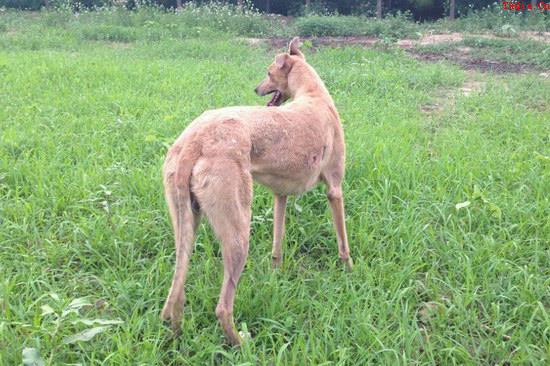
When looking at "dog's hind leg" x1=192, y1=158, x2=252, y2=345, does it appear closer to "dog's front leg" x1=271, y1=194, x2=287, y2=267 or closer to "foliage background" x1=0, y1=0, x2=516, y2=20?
"dog's front leg" x1=271, y1=194, x2=287, y2=267

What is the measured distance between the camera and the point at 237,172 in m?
2.31

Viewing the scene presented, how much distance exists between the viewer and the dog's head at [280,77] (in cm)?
376

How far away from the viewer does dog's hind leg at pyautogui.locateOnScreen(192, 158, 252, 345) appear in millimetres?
2229

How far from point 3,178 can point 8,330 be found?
A: 1941 millimetres

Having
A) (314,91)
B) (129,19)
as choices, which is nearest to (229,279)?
(314,91)

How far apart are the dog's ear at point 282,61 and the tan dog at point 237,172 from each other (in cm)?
61

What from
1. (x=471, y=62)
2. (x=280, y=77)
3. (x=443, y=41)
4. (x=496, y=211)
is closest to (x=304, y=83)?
(x=280, y=77)

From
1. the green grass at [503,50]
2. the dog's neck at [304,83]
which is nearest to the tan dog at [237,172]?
the dog's neck at [304,83]

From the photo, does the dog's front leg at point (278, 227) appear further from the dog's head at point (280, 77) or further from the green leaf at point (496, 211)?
the green leaf at point (496, 211)

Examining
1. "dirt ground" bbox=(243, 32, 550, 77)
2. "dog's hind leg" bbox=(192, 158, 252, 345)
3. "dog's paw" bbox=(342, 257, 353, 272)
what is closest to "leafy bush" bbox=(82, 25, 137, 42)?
"dirt ground" bbox=(243, 32, 550, 77)

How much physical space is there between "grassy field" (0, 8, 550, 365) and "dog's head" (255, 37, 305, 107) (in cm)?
74

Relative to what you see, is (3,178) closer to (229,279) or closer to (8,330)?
(8,330)

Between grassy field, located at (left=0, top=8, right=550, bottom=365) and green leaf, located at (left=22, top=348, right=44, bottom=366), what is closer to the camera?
green leaf, located at (left=22, top=348, right=44, bottom=366)

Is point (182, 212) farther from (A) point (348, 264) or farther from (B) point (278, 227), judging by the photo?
(A) point (348, 264)
